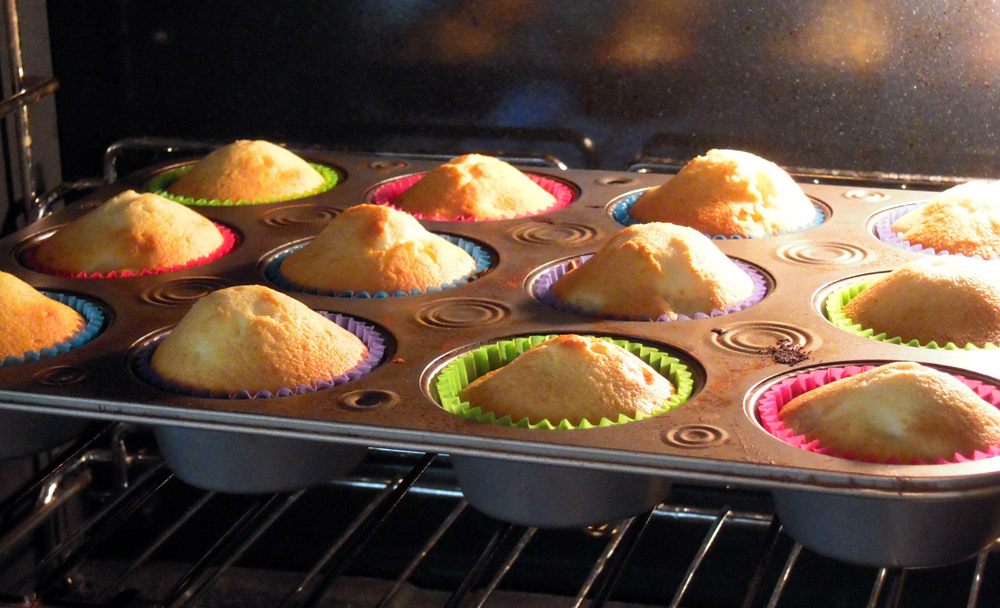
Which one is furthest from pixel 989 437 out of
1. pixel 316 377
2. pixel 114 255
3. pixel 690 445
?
pixel 114 255

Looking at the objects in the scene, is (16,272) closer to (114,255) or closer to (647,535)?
(114,255)

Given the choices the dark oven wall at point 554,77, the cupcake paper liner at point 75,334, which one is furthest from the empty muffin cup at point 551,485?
the dark oven wall at point 554,77

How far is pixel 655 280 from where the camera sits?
5.46 ft

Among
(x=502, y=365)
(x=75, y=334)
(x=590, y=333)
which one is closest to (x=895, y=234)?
(x=590, y=333)

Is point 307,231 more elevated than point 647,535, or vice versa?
point 307,231

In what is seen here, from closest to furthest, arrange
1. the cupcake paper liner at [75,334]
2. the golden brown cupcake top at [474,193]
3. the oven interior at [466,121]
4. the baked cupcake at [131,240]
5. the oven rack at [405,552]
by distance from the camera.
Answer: the cupcake paper liner at [75,334] → the baked cupcake at [131,240] → the golden brown cupcake top at [474,193] → the oven interior at [466,121] → the oven rack at [405,552]

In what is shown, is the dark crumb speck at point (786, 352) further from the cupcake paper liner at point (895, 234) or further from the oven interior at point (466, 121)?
the oven interior at point (466, 121)

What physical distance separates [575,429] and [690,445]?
132 mm

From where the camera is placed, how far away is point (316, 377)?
1476 millimetres

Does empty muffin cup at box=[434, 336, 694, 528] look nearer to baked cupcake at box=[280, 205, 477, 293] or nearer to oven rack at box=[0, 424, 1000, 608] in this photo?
baked cupcake at box=[280, 205, 477, 293]

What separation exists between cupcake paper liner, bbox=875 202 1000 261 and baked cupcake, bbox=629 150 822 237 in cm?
11

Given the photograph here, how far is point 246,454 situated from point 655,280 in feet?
1.96

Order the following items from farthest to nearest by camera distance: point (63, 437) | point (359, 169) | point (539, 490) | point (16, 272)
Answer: point (359, 169) < point (16, 272) < point (63, 437) < point (539, 490)

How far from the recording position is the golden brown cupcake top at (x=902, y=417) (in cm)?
128
